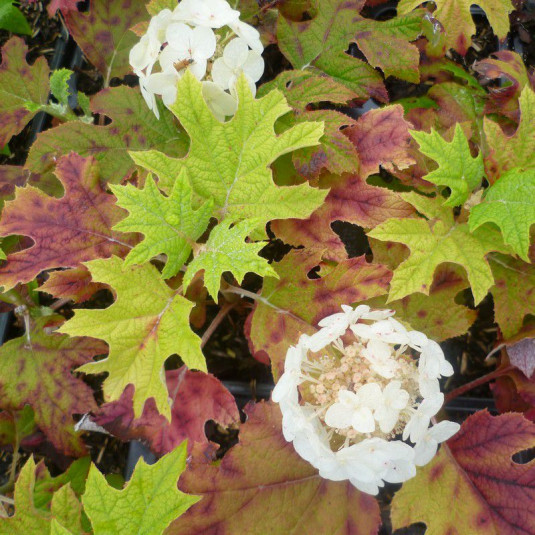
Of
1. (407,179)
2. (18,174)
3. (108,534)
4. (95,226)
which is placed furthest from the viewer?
(18,174)

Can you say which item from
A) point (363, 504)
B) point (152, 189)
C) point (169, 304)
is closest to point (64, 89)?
point (152, 189)

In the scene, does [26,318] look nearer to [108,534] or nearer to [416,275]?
[108,534]

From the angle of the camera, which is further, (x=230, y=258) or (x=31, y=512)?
(x=31, y=512)

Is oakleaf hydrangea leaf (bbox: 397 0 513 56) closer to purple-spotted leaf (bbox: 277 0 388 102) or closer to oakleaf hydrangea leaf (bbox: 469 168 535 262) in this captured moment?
purple-spotted leaf (bbox: 277 0 388 102)

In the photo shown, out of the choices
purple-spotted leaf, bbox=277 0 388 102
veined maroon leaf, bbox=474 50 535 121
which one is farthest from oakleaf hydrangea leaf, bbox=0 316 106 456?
veined maroon leaf, bbox=474 50 535 121

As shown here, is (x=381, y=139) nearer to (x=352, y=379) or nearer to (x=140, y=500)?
(x=352, y=379)

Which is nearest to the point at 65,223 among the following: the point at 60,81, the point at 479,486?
the point at 60,81
